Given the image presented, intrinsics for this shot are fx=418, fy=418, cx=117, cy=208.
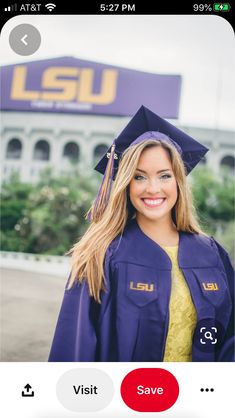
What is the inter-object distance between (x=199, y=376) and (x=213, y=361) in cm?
6

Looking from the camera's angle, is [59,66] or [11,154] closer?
[59,66]

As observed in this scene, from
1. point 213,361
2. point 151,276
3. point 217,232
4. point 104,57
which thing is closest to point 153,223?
point 151,276

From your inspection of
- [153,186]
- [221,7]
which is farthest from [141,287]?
[221,7]

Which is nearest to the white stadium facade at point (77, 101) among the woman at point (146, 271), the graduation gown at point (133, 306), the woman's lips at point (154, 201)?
the woman at point (146, 271)

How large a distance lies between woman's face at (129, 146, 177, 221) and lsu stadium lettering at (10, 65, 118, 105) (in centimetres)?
32

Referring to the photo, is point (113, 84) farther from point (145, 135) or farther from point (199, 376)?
point (199, 376)

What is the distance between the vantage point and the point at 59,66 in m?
1.35

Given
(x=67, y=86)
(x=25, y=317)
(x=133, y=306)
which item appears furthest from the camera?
(x=25, y=317)

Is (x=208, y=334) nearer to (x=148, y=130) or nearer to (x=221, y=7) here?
(x=148, y=130)

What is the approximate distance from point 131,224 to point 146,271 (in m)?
0.15

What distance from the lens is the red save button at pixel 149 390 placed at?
122 cm

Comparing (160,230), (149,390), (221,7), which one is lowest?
(149,390)

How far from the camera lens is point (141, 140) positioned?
1.20 metres

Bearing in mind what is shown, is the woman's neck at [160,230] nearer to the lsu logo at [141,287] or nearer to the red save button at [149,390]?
the lsu logo at [141,287]
